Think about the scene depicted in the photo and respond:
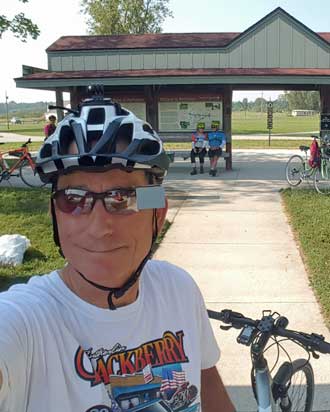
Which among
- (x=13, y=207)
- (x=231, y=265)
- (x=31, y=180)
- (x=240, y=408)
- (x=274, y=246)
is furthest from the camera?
(x=31, y=180)

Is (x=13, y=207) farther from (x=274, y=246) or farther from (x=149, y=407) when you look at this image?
(x=149, y=407)

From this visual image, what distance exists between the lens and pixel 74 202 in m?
1.33

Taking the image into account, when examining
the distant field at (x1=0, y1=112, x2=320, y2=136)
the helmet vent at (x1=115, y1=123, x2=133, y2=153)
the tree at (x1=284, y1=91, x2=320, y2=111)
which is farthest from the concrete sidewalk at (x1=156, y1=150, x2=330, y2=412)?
the tree at (x1=284, y1=91, x2=320, y2=111)

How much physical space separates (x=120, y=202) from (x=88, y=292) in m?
0.25

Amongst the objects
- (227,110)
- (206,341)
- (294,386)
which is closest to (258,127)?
(227,110)

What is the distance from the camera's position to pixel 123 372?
1.29m

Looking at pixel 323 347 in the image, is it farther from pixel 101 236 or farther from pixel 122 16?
pixel 122 16

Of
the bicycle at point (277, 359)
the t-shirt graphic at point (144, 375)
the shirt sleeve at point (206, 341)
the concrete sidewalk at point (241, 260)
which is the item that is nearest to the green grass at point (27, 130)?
the concrete sidewalk at point (241, 260)

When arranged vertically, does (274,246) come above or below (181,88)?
below

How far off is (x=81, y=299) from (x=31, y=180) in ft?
42.2

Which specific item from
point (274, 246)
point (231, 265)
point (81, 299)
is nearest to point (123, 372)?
point (81, 299)

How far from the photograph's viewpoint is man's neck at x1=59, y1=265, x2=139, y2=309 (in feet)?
4.42

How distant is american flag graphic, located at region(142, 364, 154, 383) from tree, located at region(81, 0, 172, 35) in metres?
47.4

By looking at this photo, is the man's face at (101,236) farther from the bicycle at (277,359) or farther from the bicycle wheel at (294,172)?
the bicycle wheel at (294,172)
